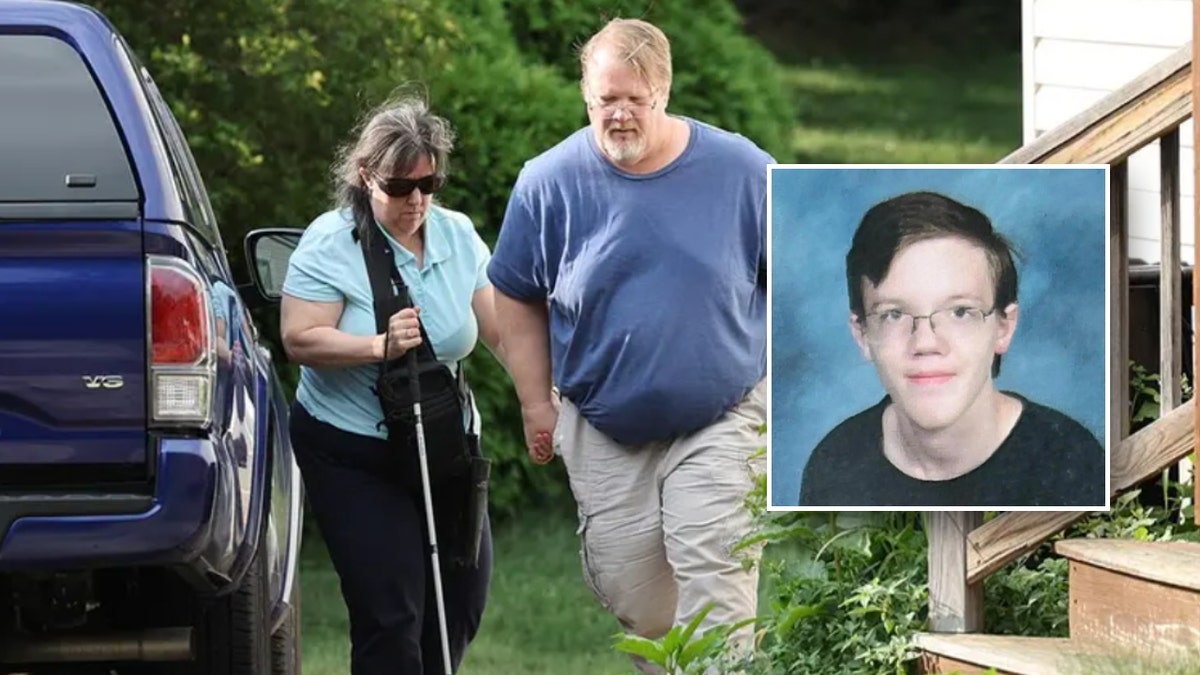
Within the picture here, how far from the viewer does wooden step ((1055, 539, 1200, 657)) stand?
217 inches

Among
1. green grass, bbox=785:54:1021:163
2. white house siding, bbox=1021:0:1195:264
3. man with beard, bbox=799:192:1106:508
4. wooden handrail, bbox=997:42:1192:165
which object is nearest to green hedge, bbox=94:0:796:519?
white house siding, bbox=1021:0:1195:264

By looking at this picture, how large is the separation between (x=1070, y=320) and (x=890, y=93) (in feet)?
59.7

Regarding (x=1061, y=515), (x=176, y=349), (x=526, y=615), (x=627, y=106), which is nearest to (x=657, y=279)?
(x=627, y=106)

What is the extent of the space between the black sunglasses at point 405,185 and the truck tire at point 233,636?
3.57ft

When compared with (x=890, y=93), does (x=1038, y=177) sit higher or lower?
lower

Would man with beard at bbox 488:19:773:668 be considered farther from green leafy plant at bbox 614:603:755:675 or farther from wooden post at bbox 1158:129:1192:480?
wooden post at bbox 1158:129:1192:480

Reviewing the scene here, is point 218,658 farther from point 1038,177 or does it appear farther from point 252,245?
point 1038,177

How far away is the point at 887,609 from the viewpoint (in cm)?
591

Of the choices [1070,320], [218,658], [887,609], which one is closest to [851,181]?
[1070,320]

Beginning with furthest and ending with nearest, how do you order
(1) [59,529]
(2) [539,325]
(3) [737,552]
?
1. (2) [539,325]
2. (3) [737,552]
3. (1) [59,529]

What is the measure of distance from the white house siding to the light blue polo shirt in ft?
8.00

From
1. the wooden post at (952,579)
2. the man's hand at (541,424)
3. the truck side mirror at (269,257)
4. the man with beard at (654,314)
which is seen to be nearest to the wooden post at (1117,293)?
the wooden post at (952,579)

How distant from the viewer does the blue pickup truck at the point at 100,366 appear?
5582mm

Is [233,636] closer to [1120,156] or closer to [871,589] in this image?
[871,589]
